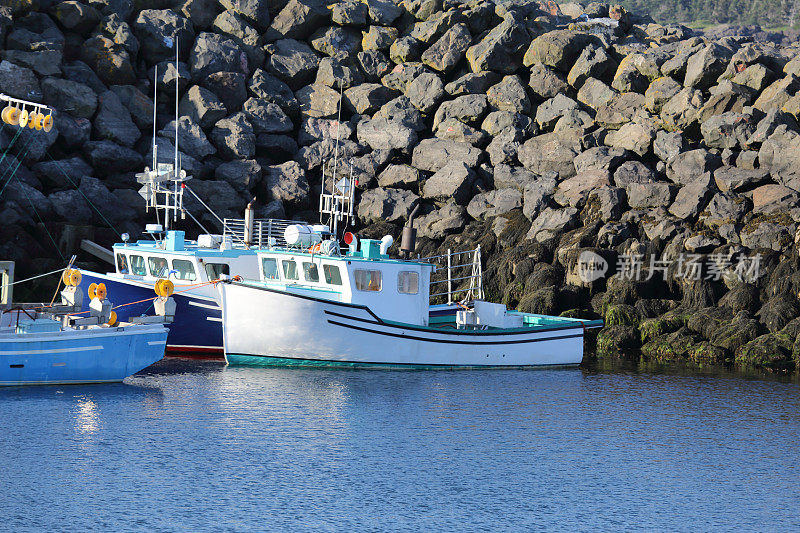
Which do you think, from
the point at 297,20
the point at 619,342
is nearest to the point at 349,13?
the point at 297,20

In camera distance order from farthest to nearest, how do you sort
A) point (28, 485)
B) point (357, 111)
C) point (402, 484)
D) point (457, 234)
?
1. point (357, 111)
2. point (457, 234)
3. point (402, 484)
4. point (28, 485)

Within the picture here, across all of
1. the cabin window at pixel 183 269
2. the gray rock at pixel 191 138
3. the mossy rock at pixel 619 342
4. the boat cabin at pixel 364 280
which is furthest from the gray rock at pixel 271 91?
the mossy rock at pixel 619 342

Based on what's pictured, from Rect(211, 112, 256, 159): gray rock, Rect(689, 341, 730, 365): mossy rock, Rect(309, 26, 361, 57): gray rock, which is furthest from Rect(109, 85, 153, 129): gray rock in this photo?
Rect(689, 341, 730, 365): mossy rock

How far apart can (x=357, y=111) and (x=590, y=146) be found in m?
10.3

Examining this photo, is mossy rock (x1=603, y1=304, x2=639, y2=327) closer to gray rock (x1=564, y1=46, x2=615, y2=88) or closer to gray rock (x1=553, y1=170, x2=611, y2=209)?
gray rock (x1=553, y1=170, x2=611, y2=209)

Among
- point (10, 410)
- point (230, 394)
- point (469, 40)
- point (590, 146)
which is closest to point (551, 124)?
point (590, 146)

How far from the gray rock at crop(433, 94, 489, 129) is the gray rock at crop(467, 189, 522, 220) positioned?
16.5 feet

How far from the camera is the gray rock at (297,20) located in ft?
133

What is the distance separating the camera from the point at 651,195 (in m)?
29.2

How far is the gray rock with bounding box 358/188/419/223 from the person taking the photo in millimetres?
32344

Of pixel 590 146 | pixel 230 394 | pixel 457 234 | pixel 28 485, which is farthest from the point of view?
pixel 590 146

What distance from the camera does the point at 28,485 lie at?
10.9 m

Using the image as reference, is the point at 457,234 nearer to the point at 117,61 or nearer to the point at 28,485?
the point at 117,61

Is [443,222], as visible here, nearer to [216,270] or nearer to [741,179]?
[741,179]
